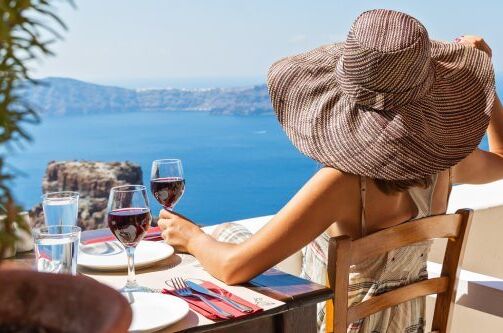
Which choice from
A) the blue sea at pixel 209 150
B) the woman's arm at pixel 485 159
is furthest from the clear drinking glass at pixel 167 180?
the blue sea at pixel 209 150

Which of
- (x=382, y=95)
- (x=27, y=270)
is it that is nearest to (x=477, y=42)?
(x=382, y=95)

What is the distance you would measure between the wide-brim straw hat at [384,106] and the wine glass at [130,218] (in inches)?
20.8

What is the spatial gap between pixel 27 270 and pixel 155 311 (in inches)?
34.9

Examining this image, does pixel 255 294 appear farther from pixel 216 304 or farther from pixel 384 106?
pixel 384 106

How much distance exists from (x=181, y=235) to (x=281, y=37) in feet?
162

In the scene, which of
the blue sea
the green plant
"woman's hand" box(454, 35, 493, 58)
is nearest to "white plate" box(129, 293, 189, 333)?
the green plant

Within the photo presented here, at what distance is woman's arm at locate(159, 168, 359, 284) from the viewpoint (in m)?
1.70

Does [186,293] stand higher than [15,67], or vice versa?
[15,67]

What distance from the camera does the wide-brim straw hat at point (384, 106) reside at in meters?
1.91

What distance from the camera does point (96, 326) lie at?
529 mm

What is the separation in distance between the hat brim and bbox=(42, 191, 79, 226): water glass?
0.64m

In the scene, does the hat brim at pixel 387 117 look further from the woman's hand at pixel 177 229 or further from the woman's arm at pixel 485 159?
the woman's hand at pixel 177 229

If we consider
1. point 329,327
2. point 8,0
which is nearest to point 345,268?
point 329,327

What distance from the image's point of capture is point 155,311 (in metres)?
1.42
